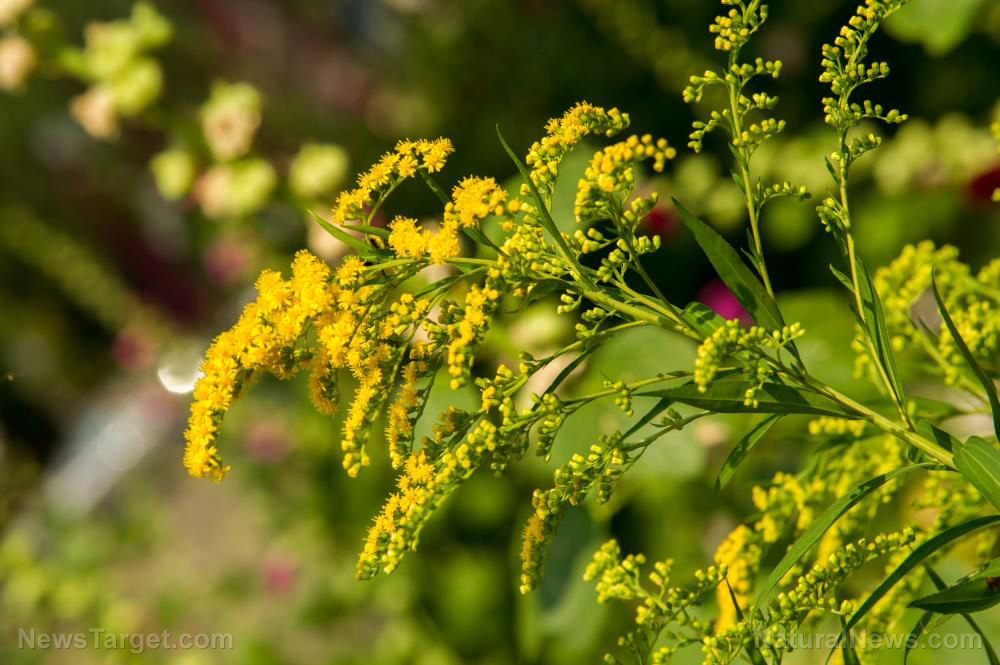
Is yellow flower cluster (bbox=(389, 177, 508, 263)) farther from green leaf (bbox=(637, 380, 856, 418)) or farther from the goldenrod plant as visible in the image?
green leaf (bbox=(637, 380, 856, 418))

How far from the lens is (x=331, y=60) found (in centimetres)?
369

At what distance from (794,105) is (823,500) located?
67.3 inches

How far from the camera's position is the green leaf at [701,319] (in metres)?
0.49

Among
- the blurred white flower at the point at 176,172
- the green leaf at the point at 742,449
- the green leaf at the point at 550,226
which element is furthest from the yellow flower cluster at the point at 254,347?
the blurred white flower at the point at 176,172

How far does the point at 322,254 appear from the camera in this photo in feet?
4.48

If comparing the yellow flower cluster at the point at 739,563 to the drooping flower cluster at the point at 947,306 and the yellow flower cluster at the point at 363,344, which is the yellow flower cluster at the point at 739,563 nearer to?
the drooping flower cluster at the point at 947,306

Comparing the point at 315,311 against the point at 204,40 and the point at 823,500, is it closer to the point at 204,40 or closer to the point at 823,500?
the point at 823,500

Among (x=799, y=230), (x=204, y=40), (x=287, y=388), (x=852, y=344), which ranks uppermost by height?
(x=204, y=40)

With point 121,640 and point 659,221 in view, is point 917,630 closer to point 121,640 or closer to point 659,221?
point 659,221

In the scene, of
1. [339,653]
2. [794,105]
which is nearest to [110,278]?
[339,653]

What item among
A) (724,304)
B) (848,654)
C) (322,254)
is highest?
(724,304)

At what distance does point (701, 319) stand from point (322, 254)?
3.11ft

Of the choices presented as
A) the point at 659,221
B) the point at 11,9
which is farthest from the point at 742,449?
the point at 11,9

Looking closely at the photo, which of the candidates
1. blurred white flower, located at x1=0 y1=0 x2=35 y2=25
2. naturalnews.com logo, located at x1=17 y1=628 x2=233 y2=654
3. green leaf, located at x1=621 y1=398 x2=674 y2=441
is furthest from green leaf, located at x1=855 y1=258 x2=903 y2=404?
naturalnews.com logo, located at x1=17 y1=628 x2=233 y2=654
